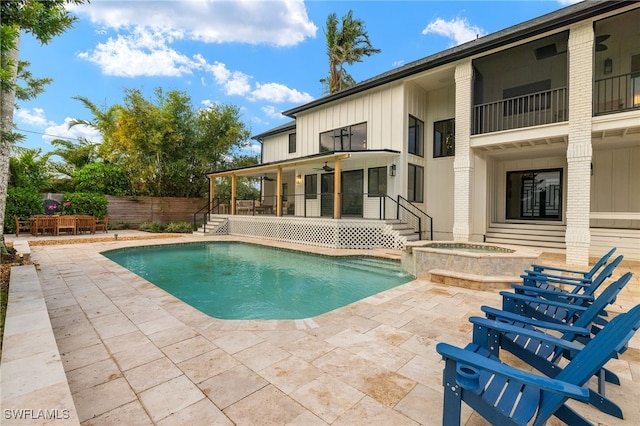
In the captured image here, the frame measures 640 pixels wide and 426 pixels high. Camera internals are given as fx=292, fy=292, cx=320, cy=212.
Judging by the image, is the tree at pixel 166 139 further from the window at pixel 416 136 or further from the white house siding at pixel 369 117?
the window at pixel 416 136

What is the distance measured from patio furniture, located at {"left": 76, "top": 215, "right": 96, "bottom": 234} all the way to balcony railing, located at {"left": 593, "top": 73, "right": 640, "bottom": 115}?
62.7ft

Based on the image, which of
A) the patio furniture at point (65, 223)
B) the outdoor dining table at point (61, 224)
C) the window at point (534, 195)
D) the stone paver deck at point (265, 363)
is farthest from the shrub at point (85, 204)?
the window at point (534, 195)

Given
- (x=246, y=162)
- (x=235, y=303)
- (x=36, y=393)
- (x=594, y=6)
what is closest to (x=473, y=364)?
(x=36, y=393)

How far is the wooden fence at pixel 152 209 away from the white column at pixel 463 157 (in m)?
14.8

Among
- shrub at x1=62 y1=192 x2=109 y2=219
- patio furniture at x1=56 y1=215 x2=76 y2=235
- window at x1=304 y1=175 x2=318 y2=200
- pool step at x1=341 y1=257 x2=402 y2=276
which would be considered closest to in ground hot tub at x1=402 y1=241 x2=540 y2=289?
pool step at x1=341 y1=257 x2=402 y2=276

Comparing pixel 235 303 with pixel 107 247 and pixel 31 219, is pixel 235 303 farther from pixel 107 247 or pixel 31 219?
pixel 31 219

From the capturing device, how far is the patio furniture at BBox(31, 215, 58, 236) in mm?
12031

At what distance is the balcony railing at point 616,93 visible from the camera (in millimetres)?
7875

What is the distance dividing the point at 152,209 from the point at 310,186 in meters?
9.69

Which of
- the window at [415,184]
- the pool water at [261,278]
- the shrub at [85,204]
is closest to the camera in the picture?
the pool water at [261,278]

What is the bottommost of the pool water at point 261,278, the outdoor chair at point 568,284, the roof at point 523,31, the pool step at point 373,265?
the pool water at point 261,278

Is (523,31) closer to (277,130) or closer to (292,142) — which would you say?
(292,142)

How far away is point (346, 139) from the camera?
496 inches

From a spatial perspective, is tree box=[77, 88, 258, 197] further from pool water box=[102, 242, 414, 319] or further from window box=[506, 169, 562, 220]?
window box=[506, 169, 562, 220]
